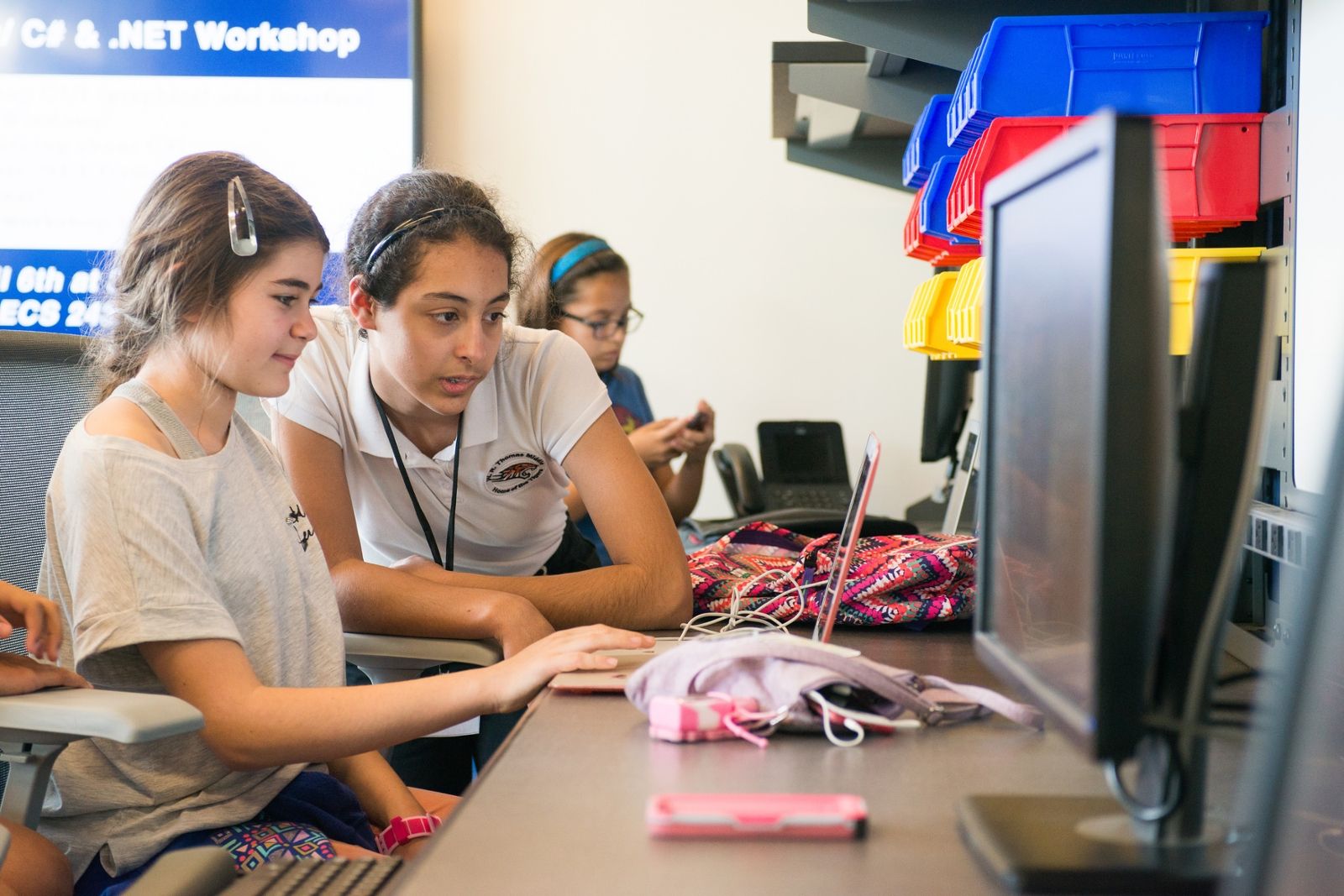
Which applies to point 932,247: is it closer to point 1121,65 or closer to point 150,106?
point 1121,65

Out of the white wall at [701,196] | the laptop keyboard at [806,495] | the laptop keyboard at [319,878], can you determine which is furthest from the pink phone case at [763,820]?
the white wall at [701,196]

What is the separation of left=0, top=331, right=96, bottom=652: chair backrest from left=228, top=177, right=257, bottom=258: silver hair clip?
265mm

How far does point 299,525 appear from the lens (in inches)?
50.6

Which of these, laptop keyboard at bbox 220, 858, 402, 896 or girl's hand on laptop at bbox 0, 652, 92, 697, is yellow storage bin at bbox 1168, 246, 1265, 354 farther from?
girl's hand on laptop at bbox 0, 652, 92, 697

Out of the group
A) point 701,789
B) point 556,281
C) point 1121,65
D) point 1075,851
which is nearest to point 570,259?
point 556,281

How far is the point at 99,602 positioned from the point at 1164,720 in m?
0.82

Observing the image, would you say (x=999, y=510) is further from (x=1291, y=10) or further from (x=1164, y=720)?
(x=1291, y=10)

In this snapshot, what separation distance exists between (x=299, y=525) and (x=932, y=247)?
109 centimetres

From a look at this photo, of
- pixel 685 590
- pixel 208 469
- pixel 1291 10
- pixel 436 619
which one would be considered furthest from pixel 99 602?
pixel 1291 10

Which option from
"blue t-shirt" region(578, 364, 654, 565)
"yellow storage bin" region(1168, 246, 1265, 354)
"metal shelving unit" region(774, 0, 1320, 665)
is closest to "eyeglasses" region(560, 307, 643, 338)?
"blue t-shirt" region(578, 364, 654, 565)

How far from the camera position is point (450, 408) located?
1.52 m

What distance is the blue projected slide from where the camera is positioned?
124 inches

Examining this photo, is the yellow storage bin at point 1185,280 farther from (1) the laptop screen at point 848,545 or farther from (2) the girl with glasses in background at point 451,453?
(2) the girl with glasses in background at point 451,453

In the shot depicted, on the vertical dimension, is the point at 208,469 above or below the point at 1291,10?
below
